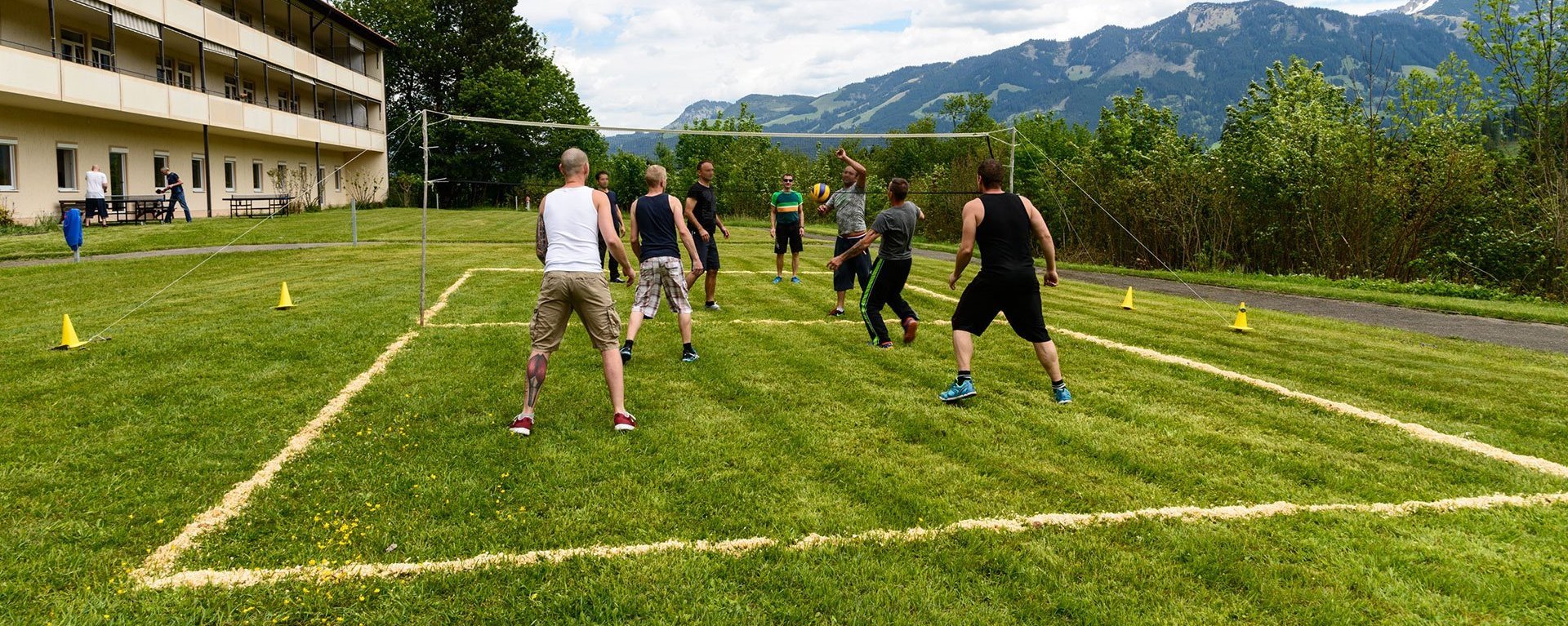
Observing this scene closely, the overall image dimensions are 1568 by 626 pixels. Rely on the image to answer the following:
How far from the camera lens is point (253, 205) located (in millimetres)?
33156

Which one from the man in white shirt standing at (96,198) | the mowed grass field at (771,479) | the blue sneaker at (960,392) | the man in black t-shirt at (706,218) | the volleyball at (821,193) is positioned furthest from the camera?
the man in white shirt standing at (96,198)

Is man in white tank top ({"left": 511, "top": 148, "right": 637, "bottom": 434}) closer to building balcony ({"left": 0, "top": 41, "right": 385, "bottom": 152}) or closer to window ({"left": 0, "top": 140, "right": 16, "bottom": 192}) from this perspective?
building balcony ({"left": 0, "top": 41, "right": 385, "bottom": 152})

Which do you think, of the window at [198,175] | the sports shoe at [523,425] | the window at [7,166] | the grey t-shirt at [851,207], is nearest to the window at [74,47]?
the window at [7,166]

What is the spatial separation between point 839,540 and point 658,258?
452cm

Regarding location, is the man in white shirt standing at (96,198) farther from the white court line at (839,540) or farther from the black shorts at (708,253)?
the white court line at (839,540)

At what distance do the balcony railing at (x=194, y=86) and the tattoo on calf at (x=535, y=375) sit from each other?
23.8 metres

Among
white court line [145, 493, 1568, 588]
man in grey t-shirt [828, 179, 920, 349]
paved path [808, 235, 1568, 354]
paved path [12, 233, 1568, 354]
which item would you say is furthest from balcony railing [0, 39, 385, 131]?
paved path [808, 235, 1568, 354]

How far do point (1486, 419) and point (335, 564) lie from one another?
723cm

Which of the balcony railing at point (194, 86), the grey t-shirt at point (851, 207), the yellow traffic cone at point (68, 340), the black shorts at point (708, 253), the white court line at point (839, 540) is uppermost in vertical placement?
the balcony railing at point (194, 86)

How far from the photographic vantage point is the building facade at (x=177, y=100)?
22.6 meters

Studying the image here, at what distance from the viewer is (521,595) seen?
315cm

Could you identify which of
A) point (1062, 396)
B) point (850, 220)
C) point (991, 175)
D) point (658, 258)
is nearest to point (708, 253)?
point (850, 220)

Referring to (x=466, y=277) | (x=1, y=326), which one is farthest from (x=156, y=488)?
(x=466, y=277)

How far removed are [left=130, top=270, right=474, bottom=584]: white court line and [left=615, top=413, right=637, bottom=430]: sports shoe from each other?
1813 mm
